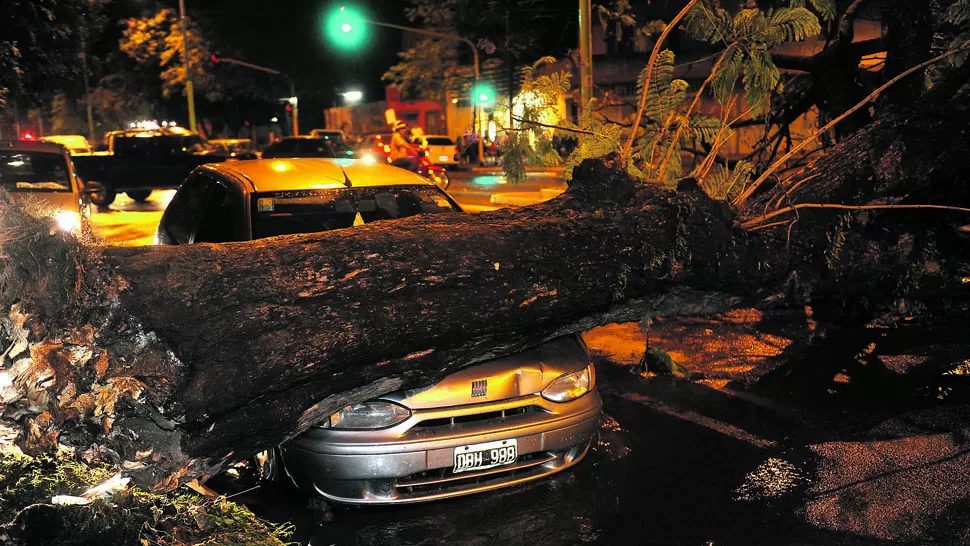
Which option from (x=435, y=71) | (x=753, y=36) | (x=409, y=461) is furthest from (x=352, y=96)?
(x=409, y=461)

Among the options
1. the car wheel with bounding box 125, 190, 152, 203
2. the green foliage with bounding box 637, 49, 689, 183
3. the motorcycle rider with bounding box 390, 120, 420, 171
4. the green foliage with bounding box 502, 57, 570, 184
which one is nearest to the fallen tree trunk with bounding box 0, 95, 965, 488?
the green foliage with bounding box 637, 49, 689, 183

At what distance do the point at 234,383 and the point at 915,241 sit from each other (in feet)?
13.8

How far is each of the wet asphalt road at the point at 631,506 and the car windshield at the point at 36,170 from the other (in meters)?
8.77

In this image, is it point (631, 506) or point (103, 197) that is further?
point (103, 197)

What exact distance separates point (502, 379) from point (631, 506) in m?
0.91

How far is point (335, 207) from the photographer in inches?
224

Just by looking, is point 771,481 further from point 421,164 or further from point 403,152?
point 403,152

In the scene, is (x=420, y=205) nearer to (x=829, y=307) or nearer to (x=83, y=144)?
(x=829, y=307)

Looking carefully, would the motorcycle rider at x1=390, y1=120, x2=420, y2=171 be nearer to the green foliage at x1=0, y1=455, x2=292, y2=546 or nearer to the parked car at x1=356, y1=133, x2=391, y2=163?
the parked car at x1=356, y1=133, x2=391, y2=163

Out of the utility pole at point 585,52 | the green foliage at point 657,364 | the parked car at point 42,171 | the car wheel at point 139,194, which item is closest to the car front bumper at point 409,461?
the green foliage at point 657,364

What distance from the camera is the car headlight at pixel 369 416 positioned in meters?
3.95

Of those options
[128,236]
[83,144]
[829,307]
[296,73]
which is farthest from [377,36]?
[829,307]

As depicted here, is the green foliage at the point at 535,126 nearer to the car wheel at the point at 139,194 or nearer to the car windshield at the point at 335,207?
the car windshield at the point at 335,207

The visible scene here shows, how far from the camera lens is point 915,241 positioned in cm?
525
